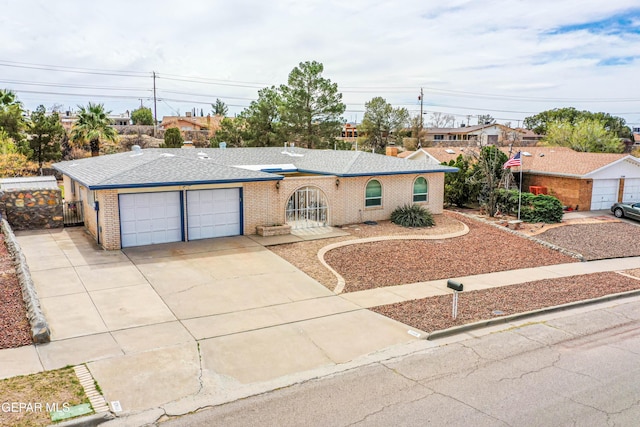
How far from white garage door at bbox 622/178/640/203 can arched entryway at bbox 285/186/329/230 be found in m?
21.9

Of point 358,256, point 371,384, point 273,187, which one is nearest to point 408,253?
point 358,256

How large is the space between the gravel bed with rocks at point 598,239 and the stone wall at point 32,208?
845 inches

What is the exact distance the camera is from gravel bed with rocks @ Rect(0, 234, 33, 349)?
1044 centimetres

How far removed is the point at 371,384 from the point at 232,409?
2.58 metres

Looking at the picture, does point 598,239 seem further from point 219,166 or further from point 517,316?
point 219,166

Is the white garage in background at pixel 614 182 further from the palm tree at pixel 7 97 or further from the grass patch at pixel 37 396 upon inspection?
the palm tree at pixel 7 97

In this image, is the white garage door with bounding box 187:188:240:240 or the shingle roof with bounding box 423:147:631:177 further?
the shingle roof with bounding box 423:147:631:177

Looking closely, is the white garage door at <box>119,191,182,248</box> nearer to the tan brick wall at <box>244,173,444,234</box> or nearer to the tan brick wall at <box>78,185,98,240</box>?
the tan brick wall at <box>78,185,98,240</box>

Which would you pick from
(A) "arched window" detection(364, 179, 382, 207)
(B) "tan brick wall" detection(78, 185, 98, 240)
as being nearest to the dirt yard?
(A) "arched window" detection(364, 179, 382, 207)

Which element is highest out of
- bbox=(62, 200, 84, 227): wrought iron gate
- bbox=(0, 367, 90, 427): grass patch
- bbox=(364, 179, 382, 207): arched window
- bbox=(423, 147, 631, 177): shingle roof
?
bbox=(423, 147, 631, 177): shingle roof

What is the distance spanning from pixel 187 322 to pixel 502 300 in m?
8.66

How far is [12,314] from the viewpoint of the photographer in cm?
1150

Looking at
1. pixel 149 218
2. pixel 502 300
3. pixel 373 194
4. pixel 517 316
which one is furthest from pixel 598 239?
pixel 149 218

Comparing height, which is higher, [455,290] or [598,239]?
[455,290]
